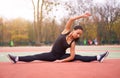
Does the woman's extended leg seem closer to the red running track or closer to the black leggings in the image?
the black leggings

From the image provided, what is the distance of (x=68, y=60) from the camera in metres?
9.11

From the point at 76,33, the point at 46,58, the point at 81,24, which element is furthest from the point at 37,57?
the point at 81,24

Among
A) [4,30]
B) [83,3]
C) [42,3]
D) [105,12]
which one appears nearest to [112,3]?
[105,12]

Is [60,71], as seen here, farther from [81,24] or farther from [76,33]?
[81,24]

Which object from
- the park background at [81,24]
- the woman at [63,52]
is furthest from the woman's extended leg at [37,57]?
the park background at [81,24]

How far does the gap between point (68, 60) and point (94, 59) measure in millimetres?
741

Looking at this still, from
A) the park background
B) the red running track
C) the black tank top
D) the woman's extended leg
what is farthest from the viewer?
the park background

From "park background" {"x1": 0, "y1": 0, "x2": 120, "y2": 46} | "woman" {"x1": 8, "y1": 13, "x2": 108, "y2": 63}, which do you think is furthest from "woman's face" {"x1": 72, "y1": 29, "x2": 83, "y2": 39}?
"park background" {"x1": 0, "y1": 0, "x2": 120, "y2": 46}

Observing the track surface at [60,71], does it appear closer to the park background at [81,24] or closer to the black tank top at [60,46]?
the black tank top at [60,46]

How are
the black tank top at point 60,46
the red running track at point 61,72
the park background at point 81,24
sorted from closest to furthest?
1. the red running track at point 61,72
2. the black tank top at point 60,46
3. the park background at point 81,24

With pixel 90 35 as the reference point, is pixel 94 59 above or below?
above

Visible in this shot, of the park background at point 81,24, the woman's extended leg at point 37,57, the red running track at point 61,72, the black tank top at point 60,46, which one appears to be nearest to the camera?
the red running track at point 61,72

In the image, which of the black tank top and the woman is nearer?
the woman

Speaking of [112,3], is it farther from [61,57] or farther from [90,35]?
[61,57]
